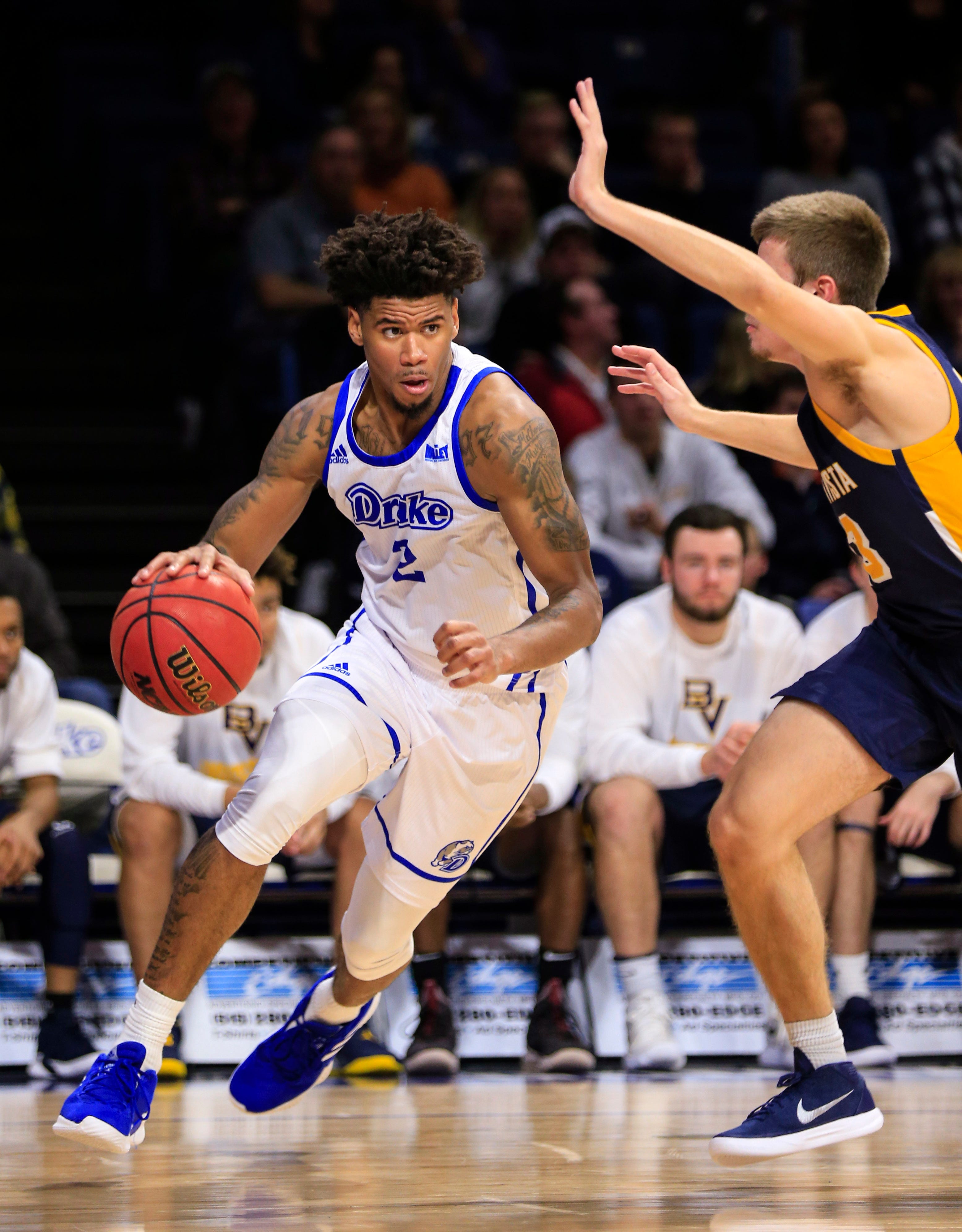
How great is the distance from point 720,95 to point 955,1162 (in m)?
8.33

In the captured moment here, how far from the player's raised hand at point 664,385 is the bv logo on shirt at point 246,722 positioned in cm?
231

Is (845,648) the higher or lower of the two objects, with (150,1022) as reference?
higher

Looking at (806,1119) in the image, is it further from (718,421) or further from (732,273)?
(732,273)

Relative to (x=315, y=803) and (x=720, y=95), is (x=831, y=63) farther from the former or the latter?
(x=315, y=803)

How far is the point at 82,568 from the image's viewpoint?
7719 mm

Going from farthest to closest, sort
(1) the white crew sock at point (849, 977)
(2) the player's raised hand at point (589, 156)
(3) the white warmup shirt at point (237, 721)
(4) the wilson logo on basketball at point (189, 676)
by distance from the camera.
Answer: (3) the white warmup shirt at point (237, 721)
(1) the white crew sock at point (849, 977)
(4) the wilson logo on basketball at point (189, 676)
(2) the player's raised hand at point (589, 156)

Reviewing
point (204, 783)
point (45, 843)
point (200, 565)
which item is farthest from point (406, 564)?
point (45, 843)

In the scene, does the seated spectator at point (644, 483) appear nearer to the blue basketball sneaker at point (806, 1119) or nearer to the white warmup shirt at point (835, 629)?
the white warmup shirt at point (835, 629)

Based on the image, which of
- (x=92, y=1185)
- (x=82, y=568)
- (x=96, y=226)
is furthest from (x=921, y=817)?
(x=96, y=226)

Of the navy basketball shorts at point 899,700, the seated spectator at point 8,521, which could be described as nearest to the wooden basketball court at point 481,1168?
the navy basketball shorts at point 899,700

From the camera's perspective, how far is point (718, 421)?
12.0 ft

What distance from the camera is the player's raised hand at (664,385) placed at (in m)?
3.51

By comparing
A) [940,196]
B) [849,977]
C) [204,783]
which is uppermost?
[940,196]

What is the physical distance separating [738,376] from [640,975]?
119 inches
